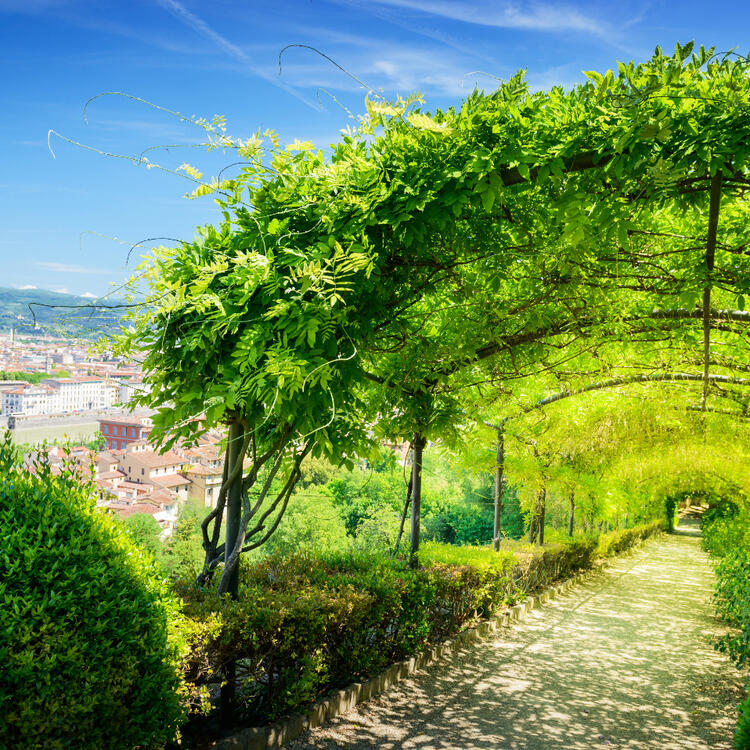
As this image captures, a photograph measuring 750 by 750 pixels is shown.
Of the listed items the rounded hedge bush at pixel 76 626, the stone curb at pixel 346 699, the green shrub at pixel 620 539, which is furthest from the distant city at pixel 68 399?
the green shrub at pixel 620 539

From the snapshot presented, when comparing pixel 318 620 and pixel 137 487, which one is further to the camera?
pixel 137 487

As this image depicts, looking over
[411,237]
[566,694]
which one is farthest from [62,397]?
[566,694]

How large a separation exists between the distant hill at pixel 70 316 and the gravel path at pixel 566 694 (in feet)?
8.10

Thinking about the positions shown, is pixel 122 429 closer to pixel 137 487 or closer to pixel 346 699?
pixel 346 699

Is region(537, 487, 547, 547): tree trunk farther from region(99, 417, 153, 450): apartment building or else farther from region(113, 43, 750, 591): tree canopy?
region(99, 417, 153, 450): apartment building

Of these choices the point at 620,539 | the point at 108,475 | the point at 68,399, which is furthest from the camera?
the point at 620,539

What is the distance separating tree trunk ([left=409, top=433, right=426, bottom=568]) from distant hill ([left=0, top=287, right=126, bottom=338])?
3031 millimetres

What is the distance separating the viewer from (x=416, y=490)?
5.33 metres

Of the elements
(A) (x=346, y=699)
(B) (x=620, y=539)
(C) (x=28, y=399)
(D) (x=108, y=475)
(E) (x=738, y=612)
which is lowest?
(B) (x=620, y=539)

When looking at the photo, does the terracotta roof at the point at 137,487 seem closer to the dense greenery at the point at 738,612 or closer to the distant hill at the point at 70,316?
the distant hill at the point at 70,316

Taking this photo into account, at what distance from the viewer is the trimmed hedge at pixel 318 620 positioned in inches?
115

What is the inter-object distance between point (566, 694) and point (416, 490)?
2018 millimetres

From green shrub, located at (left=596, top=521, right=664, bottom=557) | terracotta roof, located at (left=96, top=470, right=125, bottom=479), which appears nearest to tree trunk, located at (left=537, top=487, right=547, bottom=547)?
green shrub, located at (left=596, top=521, right=664, bottom=557)

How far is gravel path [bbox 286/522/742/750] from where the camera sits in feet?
11.9
